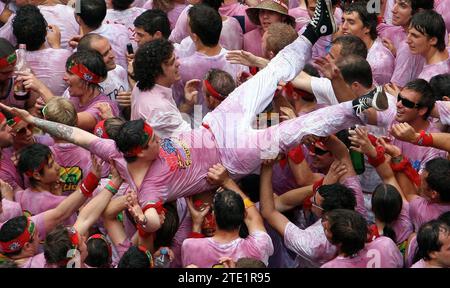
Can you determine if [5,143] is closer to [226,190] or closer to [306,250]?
[226,190]

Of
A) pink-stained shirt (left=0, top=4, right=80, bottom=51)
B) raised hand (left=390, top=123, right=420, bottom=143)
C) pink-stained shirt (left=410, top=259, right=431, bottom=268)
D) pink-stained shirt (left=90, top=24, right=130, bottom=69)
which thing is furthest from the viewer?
pink-stained shirt (left=0, top=4, right=80, bottom=51)

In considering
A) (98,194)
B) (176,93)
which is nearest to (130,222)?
(98,194)

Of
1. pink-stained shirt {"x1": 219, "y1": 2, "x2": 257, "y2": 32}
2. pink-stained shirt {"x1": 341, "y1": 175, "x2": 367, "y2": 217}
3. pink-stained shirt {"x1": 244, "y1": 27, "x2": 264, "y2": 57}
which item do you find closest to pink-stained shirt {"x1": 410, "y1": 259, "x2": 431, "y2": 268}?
pink-stained shirt {"x1": 341, "y1": 175, "x2": 367, "y2": 217}

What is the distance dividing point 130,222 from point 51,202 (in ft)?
1.74

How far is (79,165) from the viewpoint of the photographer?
7754 millimetres

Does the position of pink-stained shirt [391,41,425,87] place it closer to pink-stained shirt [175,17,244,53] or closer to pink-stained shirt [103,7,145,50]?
pink-stained shirt [175,17,244,53]

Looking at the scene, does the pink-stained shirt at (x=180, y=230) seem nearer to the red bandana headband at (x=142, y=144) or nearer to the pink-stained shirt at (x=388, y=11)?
the red bandana headband at (x=142, y=144)

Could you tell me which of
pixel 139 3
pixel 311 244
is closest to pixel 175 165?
pixel 311 244

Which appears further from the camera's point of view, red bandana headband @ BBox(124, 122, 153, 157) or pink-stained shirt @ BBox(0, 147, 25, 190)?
pink-stained shirt @ BBox(0, 147, 25, 190)

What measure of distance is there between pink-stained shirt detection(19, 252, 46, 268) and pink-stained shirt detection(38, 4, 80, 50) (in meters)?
3.10

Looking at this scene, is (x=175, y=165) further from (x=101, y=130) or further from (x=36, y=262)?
(x=36, y=262)

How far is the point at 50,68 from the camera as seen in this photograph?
28.1ft

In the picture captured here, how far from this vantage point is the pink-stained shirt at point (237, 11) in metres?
9.47

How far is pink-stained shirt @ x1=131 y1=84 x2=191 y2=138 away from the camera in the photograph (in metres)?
7.63
